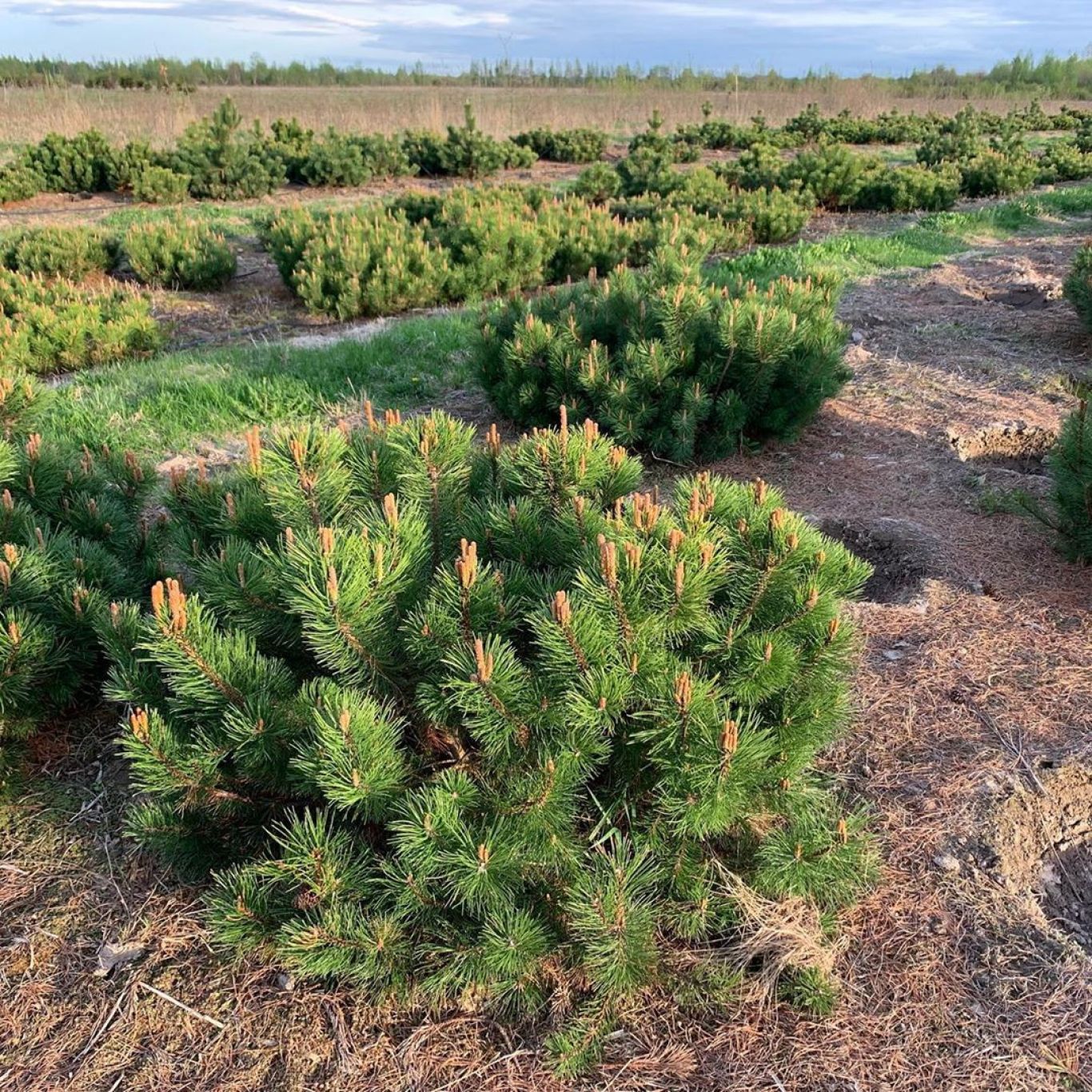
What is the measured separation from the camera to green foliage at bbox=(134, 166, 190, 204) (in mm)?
14250

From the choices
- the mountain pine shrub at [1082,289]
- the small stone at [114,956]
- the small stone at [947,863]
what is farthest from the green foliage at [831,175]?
the small stone at [114,956]

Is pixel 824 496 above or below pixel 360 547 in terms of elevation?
below

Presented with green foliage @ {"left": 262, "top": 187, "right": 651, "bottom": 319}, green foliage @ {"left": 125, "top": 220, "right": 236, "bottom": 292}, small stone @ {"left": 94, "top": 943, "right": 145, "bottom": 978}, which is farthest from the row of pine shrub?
small stone @ {"left": 94, "top": 943, "right": 145, "bottom": 978}

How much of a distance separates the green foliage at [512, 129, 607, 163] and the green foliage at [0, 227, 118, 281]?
11.5 metres

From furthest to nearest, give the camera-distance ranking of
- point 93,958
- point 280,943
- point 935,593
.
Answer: point 935,593, point 93,958, point 280,943

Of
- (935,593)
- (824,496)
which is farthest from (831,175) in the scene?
(935,593)

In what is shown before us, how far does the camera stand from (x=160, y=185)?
1438 cm

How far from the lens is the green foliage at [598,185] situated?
13.2 m

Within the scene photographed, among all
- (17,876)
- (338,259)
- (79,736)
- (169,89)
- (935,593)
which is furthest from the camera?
(169,89)

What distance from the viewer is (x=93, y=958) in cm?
200

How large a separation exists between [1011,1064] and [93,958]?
2.01 metres

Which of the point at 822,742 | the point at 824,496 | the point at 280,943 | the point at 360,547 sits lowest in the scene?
the point at 824,496

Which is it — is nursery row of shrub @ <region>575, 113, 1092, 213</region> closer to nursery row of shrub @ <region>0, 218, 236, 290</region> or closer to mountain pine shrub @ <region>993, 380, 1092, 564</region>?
nursery row of shrub @ <region>0, 218, 236, 290</region>

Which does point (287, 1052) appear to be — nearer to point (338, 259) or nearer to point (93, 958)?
point (93, 958)
